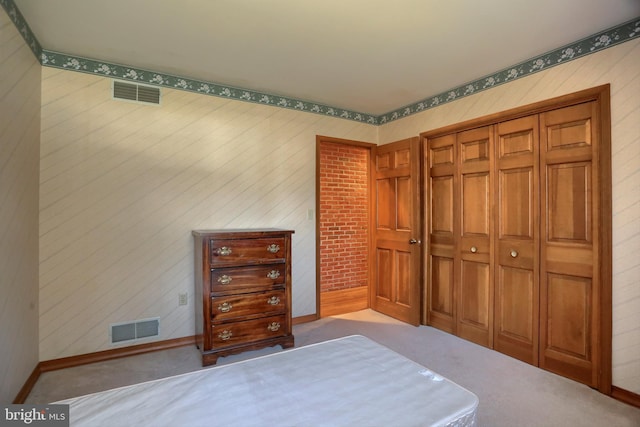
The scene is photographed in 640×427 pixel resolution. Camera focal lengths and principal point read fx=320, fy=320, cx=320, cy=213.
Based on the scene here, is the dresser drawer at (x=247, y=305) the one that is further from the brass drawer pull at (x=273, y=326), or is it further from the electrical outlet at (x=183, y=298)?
the electrical outlet at (x=183, y=298)

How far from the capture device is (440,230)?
3492 mm

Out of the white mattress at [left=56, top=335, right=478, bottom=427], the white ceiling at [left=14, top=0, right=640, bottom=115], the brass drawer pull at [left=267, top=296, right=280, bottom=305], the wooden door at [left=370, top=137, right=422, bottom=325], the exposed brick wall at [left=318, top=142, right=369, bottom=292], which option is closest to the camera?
the white mattress at [left=56, top=335, right=478, bottom=427]

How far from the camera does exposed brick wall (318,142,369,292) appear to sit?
455 cm

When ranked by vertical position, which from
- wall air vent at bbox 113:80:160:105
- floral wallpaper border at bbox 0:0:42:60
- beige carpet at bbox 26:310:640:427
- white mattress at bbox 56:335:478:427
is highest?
floral wallpaper border at bbox 0:0:42:60

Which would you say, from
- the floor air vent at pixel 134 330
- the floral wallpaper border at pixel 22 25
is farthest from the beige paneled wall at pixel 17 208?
the floor air vent at pixel 134 330

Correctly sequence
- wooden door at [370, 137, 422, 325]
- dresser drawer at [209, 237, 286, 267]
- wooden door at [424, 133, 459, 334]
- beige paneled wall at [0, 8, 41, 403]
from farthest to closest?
wooden door at [370, 137, 422, 325], wooden door at [424, 133, 459, 334], dresser drawer at [209, 237, 286, 267], beige paneled wall at [0, 8, 41, 403]

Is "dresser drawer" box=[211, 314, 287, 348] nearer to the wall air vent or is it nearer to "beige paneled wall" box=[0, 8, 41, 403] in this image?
"beige paneled wall" box=[0, 8, 41, 403]

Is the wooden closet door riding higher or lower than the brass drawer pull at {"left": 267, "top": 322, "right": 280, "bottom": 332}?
higher

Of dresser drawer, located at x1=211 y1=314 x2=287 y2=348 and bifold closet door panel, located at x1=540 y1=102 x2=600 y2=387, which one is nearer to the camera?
bifold closet door panel, located at x1=540 y1=102 x2=600 y2=387

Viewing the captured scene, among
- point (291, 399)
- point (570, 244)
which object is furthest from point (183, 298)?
point (570, 244)

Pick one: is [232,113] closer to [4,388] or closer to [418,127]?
[418,127]

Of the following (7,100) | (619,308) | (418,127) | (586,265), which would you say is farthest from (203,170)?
(619,308)

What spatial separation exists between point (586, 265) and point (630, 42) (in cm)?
155

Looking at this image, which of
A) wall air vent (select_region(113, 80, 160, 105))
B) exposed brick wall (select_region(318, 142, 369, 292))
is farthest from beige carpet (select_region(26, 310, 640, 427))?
wall air vent (select_region(113, 80, 160, 105))
